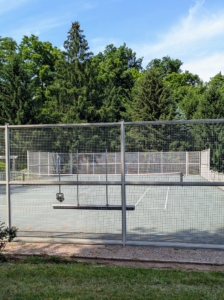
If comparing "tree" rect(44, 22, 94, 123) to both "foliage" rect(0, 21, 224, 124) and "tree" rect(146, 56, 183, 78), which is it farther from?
"tree" rect(146, 56, 183, 78)

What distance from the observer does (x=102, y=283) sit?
3592 mm

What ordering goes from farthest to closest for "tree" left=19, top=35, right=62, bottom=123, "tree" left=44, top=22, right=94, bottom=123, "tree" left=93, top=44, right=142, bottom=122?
"tree" left=19, top=35, right=62, bottom=123, "tree" left=93, top=44, right=142, bottom=122, "tree" left=44, top=22, right=94, bottom=123

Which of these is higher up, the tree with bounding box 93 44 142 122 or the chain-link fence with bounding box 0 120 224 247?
the tree with bounding box 93 44 142 122

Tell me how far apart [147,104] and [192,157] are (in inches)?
976

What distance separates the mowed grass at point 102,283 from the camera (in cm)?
321

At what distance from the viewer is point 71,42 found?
35.8m

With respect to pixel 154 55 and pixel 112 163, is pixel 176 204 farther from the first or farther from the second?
pixel 154 55

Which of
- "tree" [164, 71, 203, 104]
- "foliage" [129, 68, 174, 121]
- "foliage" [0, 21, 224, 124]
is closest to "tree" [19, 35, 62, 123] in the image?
"foliage" [0, 21, 224, 124]

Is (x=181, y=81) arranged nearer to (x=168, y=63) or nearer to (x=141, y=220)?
(x=168, y=63)

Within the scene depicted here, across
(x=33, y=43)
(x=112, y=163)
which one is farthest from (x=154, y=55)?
(x=112, y=163)

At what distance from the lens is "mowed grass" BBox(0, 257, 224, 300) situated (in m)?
3.21

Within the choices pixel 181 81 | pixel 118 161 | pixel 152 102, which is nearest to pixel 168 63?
pixel 181 81

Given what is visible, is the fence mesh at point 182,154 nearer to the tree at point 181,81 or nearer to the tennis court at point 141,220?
the tennis court at point 141,220

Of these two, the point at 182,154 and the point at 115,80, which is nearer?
the point at 182,154
